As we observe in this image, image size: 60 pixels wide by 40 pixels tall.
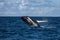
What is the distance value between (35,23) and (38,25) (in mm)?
465

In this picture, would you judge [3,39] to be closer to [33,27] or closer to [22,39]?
[22,39]

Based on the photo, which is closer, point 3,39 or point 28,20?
point 3,39

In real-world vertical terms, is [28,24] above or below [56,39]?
below

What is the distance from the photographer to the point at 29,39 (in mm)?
21328

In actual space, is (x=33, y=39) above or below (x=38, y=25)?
above

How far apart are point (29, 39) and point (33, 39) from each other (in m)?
0.32

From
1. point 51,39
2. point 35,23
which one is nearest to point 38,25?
point 35,23

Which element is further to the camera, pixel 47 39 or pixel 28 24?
pixel 28 24

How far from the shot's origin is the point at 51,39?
70.1ft

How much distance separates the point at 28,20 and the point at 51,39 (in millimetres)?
14483

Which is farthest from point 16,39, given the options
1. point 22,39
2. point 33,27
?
point 33,27

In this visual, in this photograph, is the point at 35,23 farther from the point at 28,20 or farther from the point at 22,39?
the point at 22,39

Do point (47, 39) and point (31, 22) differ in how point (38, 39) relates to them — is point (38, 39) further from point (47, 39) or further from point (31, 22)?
point (31, 22)

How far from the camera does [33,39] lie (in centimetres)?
2127
